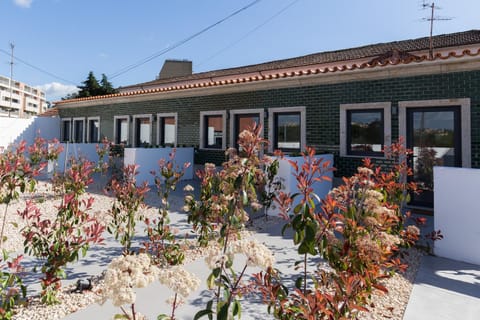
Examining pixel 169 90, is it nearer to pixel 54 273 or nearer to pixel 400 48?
pixel 54 273

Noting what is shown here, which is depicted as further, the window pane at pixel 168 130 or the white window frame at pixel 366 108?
the window pane at pixel 168 130

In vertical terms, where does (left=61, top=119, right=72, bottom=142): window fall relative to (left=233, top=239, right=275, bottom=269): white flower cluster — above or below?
above

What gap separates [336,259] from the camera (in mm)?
2525

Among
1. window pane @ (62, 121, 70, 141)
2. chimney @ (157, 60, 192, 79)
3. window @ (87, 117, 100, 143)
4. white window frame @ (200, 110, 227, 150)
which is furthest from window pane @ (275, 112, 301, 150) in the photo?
chimney @ (157, 60, 192, 79)

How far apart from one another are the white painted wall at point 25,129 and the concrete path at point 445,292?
19173 millimetres

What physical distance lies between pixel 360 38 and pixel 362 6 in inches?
280

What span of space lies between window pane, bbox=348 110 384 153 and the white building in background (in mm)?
107978

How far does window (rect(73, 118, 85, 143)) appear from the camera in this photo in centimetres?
1888

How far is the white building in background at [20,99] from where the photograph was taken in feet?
309

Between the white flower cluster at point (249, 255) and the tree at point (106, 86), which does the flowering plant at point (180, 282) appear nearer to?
the white flower cluster at point (249, 255)

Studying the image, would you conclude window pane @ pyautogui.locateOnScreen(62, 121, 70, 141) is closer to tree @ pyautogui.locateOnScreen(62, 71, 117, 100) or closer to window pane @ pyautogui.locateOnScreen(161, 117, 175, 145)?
window pane @ pyautogui.locateOnScreen(161, 117, 175, 145)

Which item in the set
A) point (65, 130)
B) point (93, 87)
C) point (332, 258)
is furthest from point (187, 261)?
point (93, 87)

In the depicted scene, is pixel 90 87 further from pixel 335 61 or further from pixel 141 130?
pixel 335 61

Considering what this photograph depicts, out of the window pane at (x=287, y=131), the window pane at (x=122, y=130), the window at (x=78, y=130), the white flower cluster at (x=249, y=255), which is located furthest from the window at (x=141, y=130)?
the white flower cluster at (x=249, y=255)
